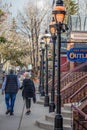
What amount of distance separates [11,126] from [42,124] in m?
1.06

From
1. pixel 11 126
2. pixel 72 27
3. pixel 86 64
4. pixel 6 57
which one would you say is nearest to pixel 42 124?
pixel 11 126

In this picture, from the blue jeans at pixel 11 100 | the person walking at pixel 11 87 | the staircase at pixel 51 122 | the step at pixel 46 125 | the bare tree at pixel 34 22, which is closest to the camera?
the step at pixel 46 125

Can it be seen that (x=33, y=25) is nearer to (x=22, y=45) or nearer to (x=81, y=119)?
(x=22, y=45)

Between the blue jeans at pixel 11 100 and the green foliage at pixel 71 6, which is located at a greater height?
the green foliage at pixel 71 6

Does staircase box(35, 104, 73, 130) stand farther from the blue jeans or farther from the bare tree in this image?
the bare tree

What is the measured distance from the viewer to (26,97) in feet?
58.0

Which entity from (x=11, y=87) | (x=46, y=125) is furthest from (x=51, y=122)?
(x=11, y=87)

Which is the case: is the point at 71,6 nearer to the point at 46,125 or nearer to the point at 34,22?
the point at 34,22

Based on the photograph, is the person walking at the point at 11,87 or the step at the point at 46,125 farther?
the person walking at the point at 11,87

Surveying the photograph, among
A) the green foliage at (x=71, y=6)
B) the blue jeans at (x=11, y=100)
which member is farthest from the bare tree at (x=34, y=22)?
the blue jeans at (x=11, y=100)

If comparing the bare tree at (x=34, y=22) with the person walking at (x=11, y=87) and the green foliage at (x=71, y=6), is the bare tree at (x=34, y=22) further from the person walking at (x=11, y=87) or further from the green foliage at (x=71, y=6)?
the person walking at (x=11, y=87)

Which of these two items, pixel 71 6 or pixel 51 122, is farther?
pixel 71 6

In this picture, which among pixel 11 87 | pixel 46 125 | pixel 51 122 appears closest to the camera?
pixel 46 125

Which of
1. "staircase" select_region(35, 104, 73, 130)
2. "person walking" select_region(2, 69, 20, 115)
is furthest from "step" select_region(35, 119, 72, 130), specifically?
"person walking" select_region(2, 69, 20, 115)
